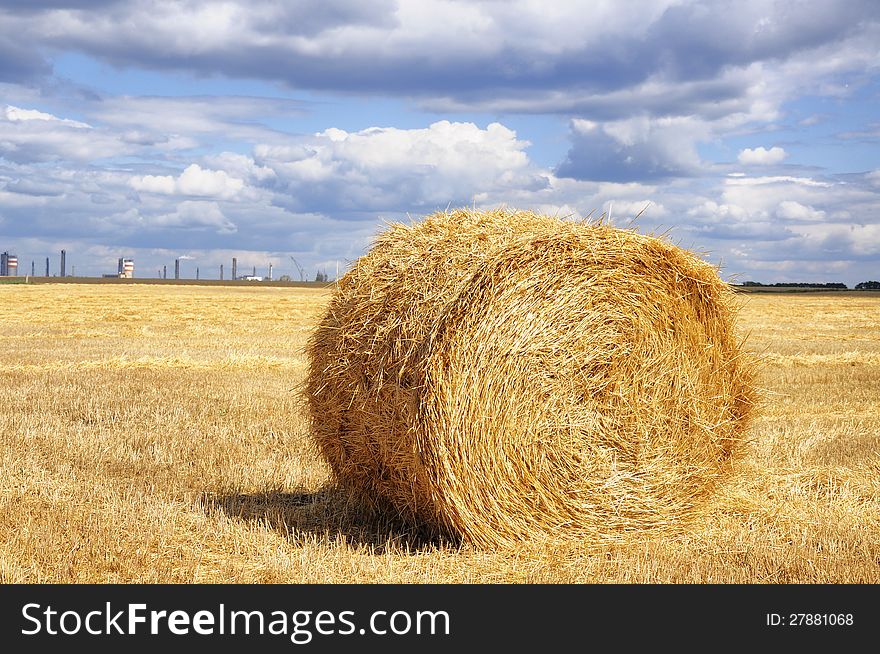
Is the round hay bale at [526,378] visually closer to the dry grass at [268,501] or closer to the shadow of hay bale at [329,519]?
the shadow of hay bale at [329,519]

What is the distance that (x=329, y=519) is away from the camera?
299 inches

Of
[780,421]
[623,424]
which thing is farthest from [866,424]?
[623,424]

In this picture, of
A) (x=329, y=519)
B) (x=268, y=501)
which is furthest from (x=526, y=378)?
(x=268, y=501)

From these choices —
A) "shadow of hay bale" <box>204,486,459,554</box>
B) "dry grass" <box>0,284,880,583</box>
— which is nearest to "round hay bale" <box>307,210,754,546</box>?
"shadow of hay bale" <box>204,486,459,554</box>

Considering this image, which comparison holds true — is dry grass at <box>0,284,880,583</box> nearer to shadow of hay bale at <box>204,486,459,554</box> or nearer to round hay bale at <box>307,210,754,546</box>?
shadow of hay bale at <box>204,486,459,554</box>

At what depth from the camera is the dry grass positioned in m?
6.10

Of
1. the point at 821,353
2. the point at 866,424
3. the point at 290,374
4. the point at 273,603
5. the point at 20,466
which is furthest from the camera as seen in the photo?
the point at 821,353

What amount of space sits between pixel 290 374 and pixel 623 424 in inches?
407

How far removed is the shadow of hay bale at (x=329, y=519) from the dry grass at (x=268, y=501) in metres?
0.02

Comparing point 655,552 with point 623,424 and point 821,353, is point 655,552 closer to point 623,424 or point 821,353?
point 623,424

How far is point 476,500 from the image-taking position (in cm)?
655

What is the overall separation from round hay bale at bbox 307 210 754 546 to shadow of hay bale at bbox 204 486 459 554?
154 mm

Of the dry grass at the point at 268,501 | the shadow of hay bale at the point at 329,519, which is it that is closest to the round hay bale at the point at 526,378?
the shadow of hay bale at the point at 329,519

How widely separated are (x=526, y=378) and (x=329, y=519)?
214cm
